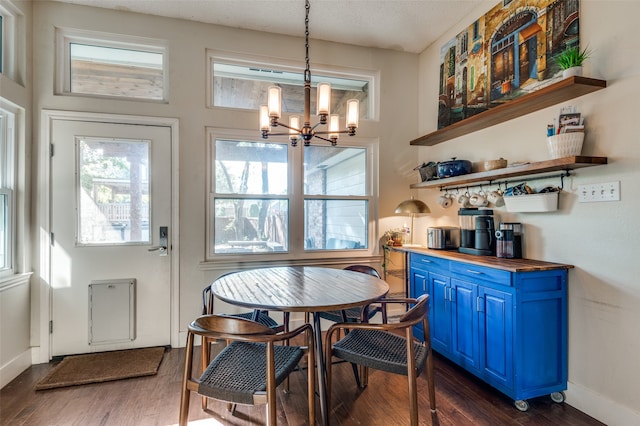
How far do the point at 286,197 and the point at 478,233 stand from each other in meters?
1.83

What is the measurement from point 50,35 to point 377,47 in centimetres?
311

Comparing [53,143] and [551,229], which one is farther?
[53,143]

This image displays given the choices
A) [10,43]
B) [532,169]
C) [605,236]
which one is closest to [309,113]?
[532,169]

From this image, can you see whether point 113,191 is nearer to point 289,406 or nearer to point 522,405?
point 289,406

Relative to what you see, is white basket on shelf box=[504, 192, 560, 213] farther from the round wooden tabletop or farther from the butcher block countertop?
the round wooden tabletop

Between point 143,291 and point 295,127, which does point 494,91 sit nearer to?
point 295,127

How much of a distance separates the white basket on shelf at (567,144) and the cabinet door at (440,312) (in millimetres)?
1204

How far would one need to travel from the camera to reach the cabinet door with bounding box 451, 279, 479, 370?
93.0 inches

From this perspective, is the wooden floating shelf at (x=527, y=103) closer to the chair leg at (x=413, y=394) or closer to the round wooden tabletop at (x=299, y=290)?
the round wooden tabletop at (x=299, y=290)

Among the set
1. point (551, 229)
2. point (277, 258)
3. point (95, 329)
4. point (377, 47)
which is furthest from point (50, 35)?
point (551, 229)

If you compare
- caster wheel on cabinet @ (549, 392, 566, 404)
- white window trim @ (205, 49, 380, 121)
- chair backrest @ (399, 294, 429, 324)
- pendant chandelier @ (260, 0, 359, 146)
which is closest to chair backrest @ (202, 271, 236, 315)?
pendant chandelier @ (260, 0, 359, 146)

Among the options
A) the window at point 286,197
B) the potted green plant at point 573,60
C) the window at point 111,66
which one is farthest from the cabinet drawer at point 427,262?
the window at point 111,66

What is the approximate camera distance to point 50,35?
2.80 meters

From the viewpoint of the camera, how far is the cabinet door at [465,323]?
2361 mm
